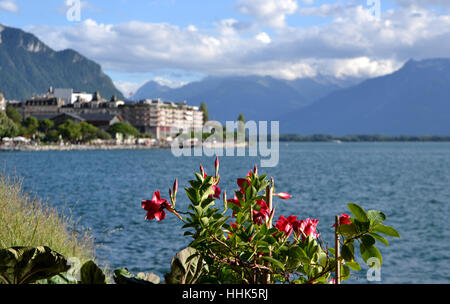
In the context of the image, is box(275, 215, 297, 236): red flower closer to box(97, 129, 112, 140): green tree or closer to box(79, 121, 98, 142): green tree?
box(79, 121, 98, 142): green tree

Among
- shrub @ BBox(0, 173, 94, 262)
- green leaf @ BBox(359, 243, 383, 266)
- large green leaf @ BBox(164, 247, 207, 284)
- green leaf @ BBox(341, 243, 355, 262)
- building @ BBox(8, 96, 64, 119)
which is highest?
building @ BBox(8, 96, 64, 119)

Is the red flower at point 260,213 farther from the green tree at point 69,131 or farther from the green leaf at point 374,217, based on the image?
the green tree at point 69,131

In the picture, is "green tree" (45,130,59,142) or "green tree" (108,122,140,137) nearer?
"green tree" (45,130,59,142)

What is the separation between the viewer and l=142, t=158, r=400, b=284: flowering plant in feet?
7.22

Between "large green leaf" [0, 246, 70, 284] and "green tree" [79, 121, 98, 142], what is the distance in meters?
160

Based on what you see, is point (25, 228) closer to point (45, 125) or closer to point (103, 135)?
point (45, 125)

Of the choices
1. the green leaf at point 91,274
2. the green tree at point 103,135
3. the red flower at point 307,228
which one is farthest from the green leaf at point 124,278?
the green tree at point 103,135

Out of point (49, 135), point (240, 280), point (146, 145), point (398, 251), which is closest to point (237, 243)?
point (240, 280)

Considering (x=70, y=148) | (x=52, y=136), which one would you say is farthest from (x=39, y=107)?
(x=70, y=148)

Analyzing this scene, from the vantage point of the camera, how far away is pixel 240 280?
2645mm

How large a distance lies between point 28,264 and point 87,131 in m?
161

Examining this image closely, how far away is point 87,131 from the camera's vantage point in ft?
514

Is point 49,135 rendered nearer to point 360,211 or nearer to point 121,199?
point 121,199

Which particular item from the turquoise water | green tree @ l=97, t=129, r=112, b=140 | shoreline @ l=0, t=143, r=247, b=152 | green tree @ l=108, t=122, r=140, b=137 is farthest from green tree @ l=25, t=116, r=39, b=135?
the turquoise water
